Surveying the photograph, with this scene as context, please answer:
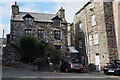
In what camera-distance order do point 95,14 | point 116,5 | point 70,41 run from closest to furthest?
point 116,5 < point 95,14 < point 70,41

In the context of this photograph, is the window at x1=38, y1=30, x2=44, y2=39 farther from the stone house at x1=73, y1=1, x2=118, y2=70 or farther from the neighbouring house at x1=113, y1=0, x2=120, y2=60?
the neighbouring house at x1=113, y1=0, x2=120, y2=60

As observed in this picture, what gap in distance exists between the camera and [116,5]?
17656mm

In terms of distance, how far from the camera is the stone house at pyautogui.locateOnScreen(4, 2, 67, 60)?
20.8 meters

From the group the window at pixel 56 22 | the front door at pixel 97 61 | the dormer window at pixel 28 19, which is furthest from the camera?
the window at pixel 56 22

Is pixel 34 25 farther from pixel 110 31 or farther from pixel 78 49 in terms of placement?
pixel 110 31

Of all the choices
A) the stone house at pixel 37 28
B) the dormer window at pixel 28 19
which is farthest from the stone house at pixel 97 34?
the dormer window at pixel 28 19

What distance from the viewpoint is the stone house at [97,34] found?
1734cm

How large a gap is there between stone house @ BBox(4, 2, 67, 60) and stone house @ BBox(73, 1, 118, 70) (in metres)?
3.40

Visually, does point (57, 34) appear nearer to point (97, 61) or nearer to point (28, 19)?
point (28, 19)

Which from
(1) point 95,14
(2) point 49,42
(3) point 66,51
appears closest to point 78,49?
(3) point 66,51

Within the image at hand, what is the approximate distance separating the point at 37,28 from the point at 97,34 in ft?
32.5

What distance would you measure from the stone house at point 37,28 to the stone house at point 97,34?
11.1ft

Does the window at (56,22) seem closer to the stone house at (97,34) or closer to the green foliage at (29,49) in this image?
the stone house at (97,34)

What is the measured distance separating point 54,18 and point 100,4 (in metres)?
7.99
